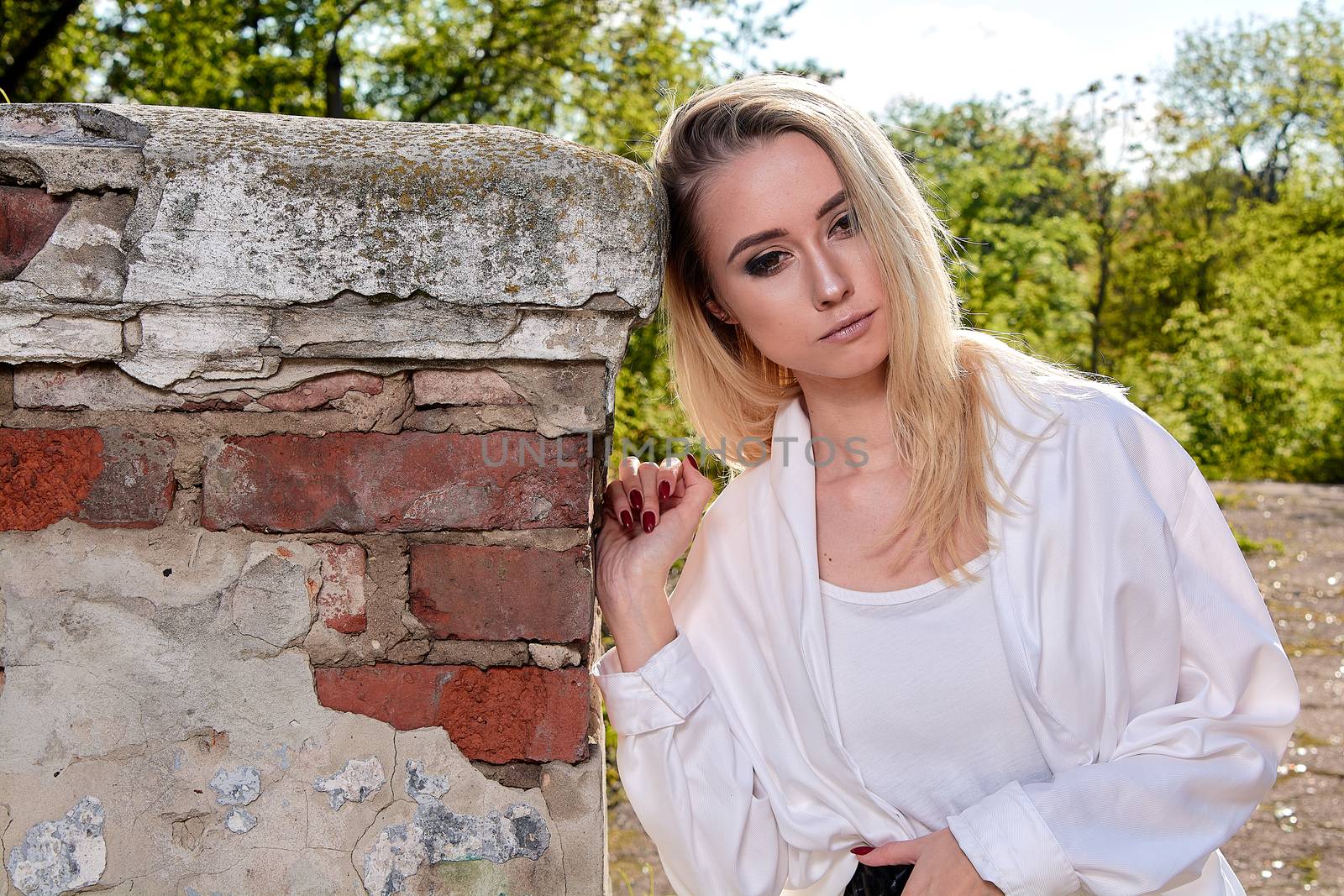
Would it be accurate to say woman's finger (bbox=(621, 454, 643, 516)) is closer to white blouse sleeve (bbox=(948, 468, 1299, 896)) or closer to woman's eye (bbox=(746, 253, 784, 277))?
woman's eye (bbox=(746, 253, 784, 277))

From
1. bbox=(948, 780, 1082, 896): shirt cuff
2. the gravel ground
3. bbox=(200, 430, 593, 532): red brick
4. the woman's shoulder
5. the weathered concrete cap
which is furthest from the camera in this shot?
the gravel ground

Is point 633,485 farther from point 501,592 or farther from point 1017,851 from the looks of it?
point 1017,851

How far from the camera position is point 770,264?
1712 millimetres

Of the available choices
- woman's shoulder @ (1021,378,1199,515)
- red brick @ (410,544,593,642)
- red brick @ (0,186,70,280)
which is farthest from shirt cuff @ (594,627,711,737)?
red brick @ (0,186,70,280)

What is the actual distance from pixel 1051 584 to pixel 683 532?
57 cm

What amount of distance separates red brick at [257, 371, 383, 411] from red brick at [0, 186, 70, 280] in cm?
29

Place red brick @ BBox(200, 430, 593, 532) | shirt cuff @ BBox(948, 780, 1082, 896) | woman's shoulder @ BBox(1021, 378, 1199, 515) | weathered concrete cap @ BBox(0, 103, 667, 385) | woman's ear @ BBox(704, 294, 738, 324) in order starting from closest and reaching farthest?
weathered concrete cap @ BBox(0, 103, 667, 385) < red brick @ BBox(200, 430, 593, 532) < shirt cuff @ BBox(948, 780, 1082, 896) < woman's shoulder @ BBox(1021, 378, 1199, 515) < woman's ear @ BBox(704, 294, 738, 324)

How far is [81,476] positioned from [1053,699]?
1.40m

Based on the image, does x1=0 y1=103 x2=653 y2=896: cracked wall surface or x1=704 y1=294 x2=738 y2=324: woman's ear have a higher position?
x1=704 y1=294 x2=738 y2=324: woman's ear

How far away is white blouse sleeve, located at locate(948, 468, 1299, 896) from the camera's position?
1.51 m

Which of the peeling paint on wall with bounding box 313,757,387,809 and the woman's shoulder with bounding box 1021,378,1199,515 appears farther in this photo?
the woman's shoulder with bounding box 1021,378,1199,515

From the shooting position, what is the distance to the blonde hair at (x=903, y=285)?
1.68 meters

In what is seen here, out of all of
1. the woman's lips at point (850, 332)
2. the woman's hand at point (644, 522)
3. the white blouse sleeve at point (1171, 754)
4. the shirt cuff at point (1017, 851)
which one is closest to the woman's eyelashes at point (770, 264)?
the woman's lips at point (850, 332)

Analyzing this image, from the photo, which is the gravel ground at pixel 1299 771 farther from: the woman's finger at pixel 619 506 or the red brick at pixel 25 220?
the red brick at pixel 25 220
